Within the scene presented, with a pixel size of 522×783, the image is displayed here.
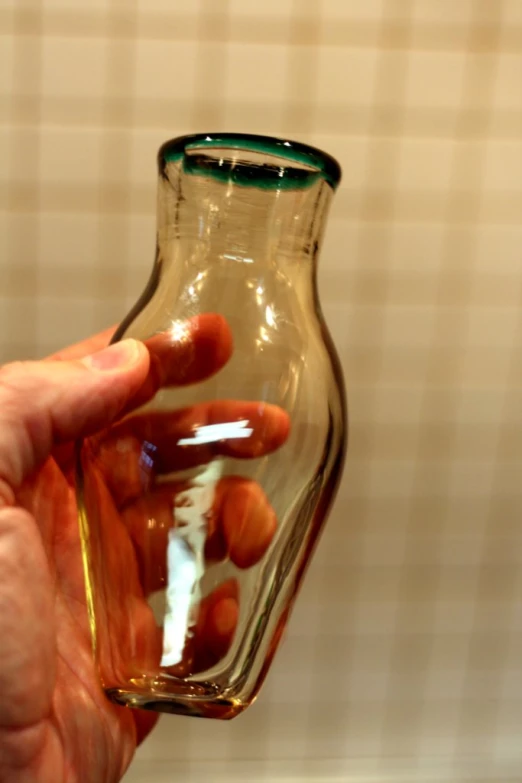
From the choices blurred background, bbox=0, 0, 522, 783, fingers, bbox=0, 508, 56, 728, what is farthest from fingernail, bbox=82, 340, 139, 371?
blurred background, bbox=0, 0, 522, 783

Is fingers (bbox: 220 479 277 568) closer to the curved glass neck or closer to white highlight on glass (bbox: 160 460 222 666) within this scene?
white highlight on glass (bbox: 160 460 222 666)

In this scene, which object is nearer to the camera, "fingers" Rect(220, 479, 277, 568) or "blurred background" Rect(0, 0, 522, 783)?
"fingers" Rect(220, 479, 277, 568)

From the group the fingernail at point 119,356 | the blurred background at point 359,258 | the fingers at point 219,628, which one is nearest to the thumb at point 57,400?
the fingernail at point 119,356

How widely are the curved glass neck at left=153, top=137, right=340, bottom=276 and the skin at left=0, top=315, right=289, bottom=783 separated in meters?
0.04

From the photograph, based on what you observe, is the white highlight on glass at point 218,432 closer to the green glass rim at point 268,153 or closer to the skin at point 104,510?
the skin at point 104,510

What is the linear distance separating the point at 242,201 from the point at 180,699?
25 centimetres

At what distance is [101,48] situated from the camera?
587mm

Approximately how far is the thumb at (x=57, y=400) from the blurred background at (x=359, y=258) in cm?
26

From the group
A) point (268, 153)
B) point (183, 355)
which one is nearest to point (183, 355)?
point (183, 355)

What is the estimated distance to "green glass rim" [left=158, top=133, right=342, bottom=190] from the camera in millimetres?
325

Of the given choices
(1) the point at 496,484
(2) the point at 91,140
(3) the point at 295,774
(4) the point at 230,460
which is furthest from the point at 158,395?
(3) the point at 295,774

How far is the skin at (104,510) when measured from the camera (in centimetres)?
35

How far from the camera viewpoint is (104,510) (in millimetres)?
372

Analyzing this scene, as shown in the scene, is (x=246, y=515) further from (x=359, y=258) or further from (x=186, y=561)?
(x=359, y=258)
